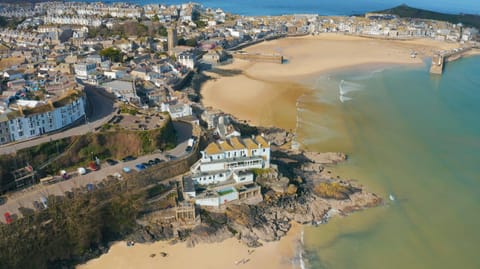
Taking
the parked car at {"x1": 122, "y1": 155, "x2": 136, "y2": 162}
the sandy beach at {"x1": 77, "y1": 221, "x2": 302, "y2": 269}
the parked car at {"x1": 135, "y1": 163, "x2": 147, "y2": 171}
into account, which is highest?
the parked car at {"x1": 122, "y1": 155, "x2": 136, "y2": 162}

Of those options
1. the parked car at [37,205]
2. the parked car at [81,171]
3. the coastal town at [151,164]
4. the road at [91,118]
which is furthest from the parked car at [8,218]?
the road at [91,118]

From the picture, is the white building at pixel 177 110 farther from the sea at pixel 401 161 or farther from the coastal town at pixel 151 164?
the sea at pixel 401 161

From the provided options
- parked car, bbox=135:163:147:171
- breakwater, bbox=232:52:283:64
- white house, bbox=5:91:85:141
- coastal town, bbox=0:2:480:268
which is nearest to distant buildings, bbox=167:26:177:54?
breakwater, bbox=232:52:283:64

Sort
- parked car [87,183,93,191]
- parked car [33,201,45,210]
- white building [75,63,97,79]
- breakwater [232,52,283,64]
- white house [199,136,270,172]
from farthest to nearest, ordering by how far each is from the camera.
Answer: breakwater [232,52,283,64] → white building [75,63,97,79] → white house [199,136,270,172] → parked car [87,183,93,191] → parked car [33,201,45,210]

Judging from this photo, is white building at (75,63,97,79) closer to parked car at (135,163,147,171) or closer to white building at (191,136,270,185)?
parked car at (135,163,147,171)

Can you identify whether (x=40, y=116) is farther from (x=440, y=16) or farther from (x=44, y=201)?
(x=440, y=16)

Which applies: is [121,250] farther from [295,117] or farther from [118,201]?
[295,117]
